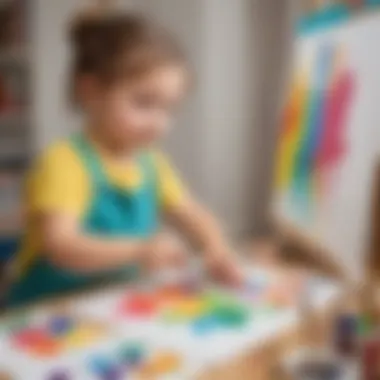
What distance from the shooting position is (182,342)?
24.9 inches

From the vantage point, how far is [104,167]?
69 centimetres

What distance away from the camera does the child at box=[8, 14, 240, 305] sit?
26.6 inches

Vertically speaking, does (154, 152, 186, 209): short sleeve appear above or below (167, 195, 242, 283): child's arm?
above

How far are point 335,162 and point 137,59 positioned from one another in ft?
0.67

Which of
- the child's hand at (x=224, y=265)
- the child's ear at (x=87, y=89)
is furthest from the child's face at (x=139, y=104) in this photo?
the child's hand at (x=224, y=265)

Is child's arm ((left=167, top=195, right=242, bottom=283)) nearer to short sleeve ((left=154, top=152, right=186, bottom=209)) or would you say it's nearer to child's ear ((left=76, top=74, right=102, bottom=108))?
short sleeve ((left=154, top=152, right=186, bottom=209))

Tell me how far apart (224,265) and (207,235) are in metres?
0.05

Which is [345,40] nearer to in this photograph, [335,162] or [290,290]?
[335,162]

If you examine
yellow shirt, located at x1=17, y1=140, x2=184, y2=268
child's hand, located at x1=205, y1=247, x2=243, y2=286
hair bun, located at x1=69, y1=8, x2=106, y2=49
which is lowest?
child's hand, located at x1=205, y1=247, x2=243, y2=286

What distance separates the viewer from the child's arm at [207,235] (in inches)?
27.2

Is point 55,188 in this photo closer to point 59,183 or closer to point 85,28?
point 59,183

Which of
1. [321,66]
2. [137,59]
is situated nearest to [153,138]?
[137,59]

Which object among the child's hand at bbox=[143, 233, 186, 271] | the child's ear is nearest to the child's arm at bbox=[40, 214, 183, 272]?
the child's hand at bbox=[143, 233, 186, 271]

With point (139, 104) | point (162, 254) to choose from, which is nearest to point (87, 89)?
point (139, 104)
